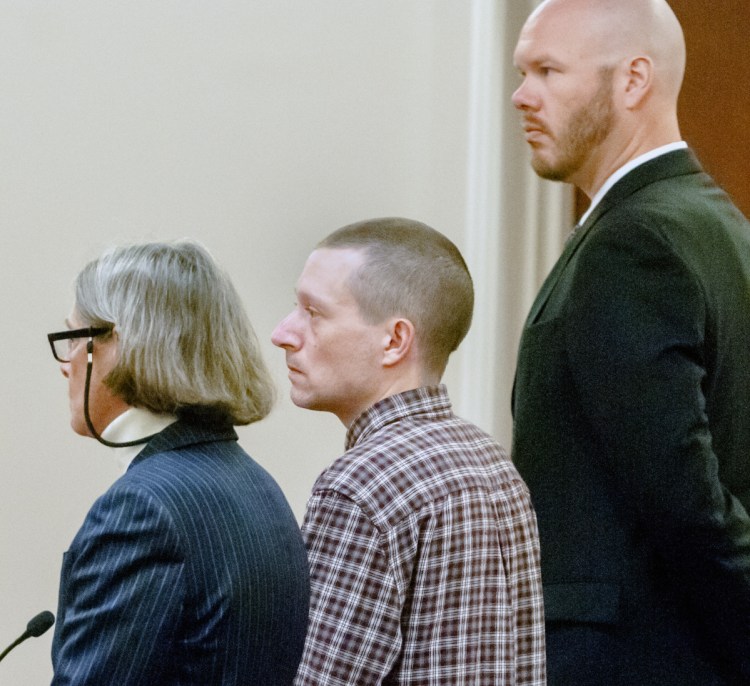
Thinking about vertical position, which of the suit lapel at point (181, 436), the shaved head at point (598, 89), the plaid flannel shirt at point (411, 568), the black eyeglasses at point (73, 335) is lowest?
the plaid flannel shirt at point (411, 568)

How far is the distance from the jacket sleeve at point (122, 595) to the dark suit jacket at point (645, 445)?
0.57 m

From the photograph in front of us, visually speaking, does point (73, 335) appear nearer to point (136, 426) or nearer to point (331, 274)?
point (136, 426)

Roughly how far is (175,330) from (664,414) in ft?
1.85

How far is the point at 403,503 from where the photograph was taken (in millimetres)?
1190

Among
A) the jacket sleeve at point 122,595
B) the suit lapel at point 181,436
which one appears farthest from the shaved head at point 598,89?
the jacket sleeve at point 122,595

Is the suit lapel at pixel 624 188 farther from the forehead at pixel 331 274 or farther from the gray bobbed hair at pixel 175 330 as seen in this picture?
the gray bobbed hair at pixel 175 330

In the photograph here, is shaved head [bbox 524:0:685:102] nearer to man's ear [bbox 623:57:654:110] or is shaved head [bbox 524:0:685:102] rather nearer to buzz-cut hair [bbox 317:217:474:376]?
man's ear [bbox 623:57:654:110]

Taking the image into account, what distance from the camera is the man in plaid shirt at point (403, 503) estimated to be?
1171mm

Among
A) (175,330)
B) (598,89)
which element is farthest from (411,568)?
(598,89)

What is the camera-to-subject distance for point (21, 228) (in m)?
2.09

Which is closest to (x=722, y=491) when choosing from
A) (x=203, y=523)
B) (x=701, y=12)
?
(x=203, y=523)

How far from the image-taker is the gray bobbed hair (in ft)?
4.11

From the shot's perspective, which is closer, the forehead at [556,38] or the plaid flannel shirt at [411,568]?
the plaid flannel shirt at [411,568]

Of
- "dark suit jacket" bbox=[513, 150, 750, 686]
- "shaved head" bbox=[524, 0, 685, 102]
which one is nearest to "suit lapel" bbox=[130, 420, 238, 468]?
"dark suit jacket" bbox=[513, 150, 750, 686]
